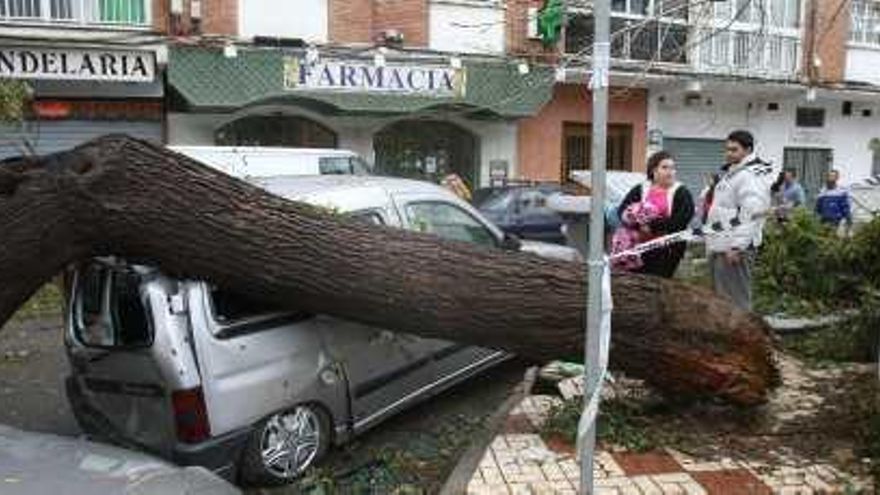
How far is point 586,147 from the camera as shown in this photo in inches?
836

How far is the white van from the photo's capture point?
10.2 metres

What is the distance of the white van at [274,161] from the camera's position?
10.2 m

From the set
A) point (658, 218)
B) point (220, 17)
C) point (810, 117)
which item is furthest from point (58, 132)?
point (810, 117)

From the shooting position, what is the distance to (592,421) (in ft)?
12.9

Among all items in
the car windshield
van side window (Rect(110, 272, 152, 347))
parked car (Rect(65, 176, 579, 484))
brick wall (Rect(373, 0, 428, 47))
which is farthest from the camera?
brick wall (Rect(373, 0, 428, 47))

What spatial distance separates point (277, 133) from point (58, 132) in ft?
12.4

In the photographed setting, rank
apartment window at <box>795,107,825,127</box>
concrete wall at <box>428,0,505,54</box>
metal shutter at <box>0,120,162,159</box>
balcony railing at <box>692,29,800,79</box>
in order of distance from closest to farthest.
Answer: metal shutter at <box>0,120,162,159</box>, concrete wall at <box>428,0,505,54</box>, balcony railing at <box>692,29,800,79</box>, apartment window at <box>795,107,825,127</box>

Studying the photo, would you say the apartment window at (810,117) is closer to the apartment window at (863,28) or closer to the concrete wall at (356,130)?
the apartment window at (863,28)

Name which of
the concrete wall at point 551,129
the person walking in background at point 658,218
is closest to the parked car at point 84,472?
the person walking in background at point 658,218

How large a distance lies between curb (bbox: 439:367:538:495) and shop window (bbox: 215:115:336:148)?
11.4 metres

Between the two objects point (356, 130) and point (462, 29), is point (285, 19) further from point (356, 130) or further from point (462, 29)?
point (462, 29)

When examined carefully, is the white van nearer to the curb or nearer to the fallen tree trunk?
the curb

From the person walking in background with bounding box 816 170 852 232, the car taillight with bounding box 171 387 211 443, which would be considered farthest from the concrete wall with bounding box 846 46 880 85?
the car taillight with bounding box 171 387 211 443

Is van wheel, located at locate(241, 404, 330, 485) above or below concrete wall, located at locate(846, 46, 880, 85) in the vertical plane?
below
